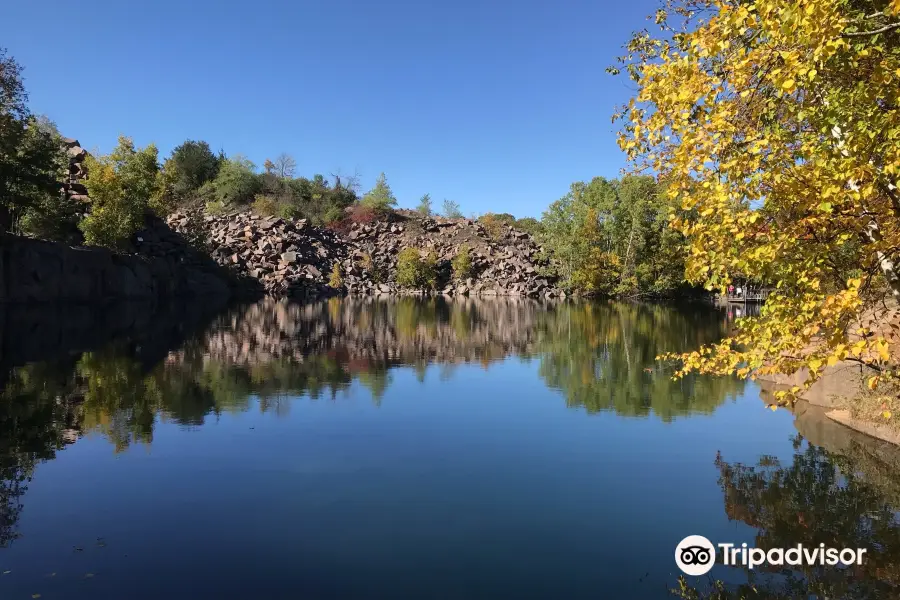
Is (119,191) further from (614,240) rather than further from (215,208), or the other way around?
(614,240)

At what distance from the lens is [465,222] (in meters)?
91.8

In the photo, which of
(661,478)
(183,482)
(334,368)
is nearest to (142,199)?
(334,368)

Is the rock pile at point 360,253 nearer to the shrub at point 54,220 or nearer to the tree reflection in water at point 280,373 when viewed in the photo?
the shrub at point 54,220

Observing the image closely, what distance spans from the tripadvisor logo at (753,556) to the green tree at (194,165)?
96.0 metres

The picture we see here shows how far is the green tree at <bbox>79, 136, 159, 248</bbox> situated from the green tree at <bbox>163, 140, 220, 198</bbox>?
146 feet

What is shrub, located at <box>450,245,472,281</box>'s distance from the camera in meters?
75.6

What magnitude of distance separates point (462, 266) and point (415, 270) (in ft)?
19.5

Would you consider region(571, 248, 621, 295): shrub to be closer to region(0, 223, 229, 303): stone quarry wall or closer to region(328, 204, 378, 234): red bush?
region(328, 204, 378, 234): red bush

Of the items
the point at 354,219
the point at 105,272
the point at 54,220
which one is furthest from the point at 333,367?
the point at 354,219

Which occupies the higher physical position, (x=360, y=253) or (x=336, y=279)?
(x=360, y=253)

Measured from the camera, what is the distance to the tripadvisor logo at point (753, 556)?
20.3 ft

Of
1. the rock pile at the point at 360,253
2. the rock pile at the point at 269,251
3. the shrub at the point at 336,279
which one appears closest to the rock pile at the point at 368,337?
the rock pile at the point at 269,251

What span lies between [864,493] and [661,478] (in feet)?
8.32

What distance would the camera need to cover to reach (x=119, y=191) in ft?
153
